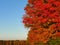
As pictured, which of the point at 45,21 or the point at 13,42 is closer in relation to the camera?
the point at 45,21

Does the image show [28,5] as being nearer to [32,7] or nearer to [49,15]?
[32,7]

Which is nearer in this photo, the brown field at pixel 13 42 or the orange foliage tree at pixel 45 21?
the orange foliage tree at pixel 45 21

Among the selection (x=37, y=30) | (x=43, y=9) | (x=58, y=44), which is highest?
(x=43, y=9)

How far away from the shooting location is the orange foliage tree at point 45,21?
1409 inches

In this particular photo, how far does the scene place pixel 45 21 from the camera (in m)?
36.2

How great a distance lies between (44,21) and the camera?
118ft

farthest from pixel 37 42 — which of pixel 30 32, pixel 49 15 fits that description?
pixel 49 15

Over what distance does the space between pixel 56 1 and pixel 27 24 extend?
571 cm

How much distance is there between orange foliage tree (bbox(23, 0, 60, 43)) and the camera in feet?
117

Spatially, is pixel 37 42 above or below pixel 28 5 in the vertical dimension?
below

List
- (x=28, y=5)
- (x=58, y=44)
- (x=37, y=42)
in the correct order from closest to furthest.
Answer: (x=58, y=44)
(x=37, y=42)
(x=28, y=5)

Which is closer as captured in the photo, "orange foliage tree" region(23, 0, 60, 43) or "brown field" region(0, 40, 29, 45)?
"orange foliage tree" region(23, 0, 60, 43)

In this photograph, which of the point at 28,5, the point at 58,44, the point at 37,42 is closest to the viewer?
the point at 58,44

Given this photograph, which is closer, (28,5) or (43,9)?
(43,9)
